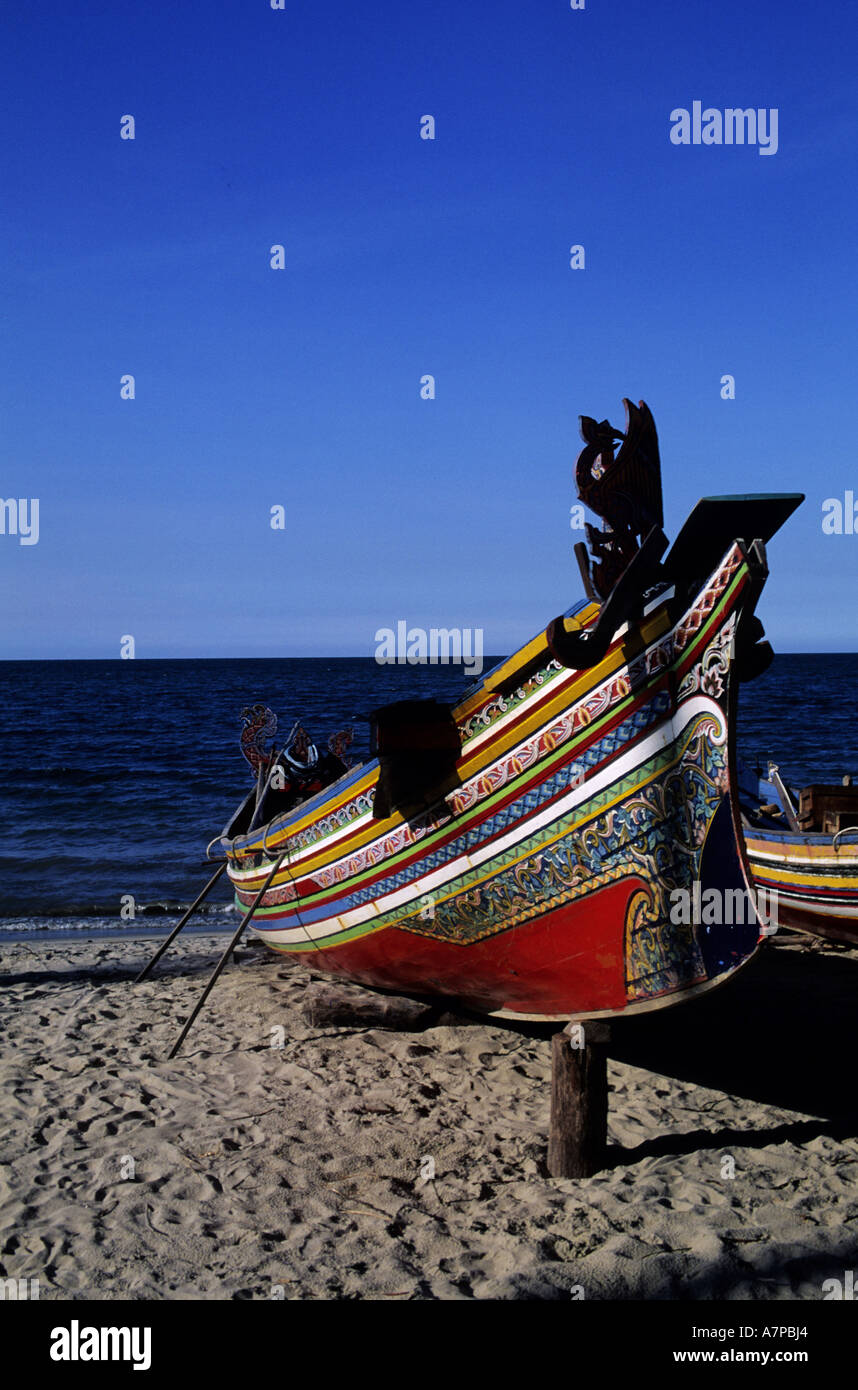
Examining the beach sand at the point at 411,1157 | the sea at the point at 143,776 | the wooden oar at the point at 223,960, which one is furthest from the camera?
the sea at the point at 143,776

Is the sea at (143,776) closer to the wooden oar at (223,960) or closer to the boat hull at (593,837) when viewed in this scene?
the boat hull at (593,837)

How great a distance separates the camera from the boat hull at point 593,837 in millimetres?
4859

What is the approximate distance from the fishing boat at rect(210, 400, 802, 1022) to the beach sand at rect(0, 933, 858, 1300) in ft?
2.88

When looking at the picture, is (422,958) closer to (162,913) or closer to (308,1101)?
(308,1101)

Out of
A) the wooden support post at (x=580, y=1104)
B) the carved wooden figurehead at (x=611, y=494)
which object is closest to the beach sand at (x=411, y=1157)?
the wooden support post at (x=580, y=1104)

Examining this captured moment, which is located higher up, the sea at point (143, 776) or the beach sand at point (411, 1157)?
the sea at point (143, 776)

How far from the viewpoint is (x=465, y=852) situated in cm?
589

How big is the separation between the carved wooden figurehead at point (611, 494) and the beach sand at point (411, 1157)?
2889mm

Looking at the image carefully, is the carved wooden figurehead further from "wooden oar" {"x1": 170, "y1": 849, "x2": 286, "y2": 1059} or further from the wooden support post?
"wooden oar" {"x1": 170, "y1": 849, "x2": 286, "y2": 1059}

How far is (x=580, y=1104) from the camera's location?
5.26 m

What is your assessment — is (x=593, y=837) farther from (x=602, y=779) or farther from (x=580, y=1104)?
(x=580, y=1104)

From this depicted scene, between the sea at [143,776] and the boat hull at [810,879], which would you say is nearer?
the boat hull at [810,879]

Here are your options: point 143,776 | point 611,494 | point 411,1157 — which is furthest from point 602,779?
point 143,776

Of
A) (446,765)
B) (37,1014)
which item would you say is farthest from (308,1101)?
(37,1014)
